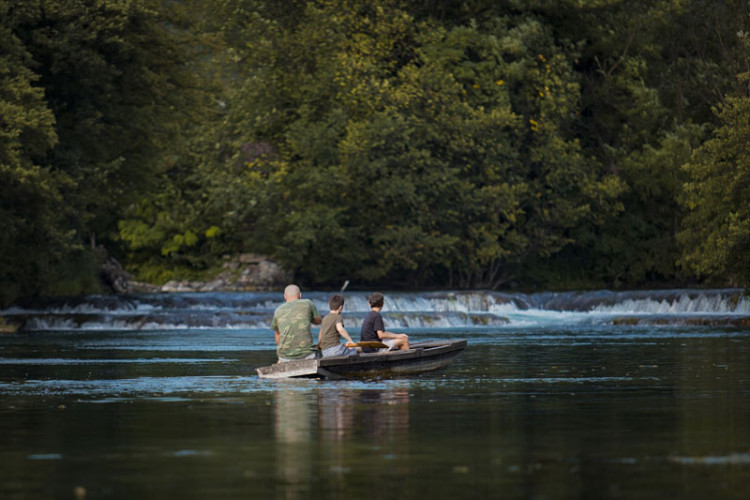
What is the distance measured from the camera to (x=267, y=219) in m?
65.9

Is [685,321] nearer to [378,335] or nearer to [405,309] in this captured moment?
[405,309]

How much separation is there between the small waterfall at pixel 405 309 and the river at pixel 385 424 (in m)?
11.2

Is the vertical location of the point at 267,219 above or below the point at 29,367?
above

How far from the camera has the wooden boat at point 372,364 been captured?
24125mm

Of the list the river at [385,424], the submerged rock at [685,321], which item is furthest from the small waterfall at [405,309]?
the river at [385,424]

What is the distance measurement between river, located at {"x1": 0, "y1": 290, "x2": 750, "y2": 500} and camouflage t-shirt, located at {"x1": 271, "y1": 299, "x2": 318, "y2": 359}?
0.58 meters

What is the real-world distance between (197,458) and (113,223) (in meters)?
67.6

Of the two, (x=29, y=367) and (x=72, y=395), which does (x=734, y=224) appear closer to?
(x=29, y=367)

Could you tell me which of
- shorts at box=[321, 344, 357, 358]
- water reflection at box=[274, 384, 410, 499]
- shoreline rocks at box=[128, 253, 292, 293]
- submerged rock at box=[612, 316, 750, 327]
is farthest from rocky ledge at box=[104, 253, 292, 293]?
water reflection at box=[274, 384, 410, 499]

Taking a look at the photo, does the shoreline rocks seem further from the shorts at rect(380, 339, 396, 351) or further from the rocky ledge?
the shorts at rect(380, 339, 396, 351)

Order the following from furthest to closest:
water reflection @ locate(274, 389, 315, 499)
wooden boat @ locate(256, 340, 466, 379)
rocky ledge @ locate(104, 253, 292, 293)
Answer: rocky ledge @ locate(104, 253, 292, 293) < wooden boat @ locate(256, 340, 466, 379) < water reflection @ locate(274, 389, 315, 499)

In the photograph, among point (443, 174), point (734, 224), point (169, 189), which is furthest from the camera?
point (169, 189)

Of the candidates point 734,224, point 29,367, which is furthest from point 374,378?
point 734,224

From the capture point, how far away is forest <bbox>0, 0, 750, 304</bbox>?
60.1m
